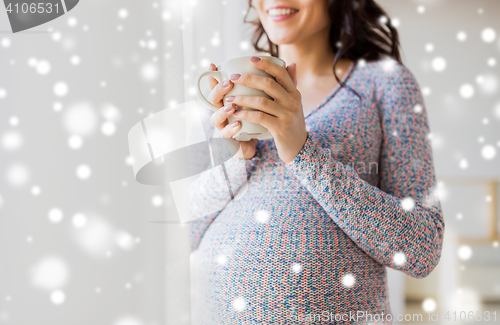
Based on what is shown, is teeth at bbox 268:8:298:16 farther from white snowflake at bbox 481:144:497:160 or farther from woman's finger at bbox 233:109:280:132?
white snowflake at bbox 481:144:497:160

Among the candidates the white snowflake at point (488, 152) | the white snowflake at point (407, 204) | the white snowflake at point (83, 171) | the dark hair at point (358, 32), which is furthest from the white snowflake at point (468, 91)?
the white snowflake at point (83, 171)

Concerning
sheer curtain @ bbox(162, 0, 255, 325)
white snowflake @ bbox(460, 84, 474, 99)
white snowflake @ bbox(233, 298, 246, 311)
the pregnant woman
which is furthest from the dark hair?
white snowflake @ bbox(460, 84, 474, 99)

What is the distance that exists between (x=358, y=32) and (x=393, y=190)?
0.34 metres

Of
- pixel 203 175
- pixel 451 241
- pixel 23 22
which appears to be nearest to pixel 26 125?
pixel 23 22

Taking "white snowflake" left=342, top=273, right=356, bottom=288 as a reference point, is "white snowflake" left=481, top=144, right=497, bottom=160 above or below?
above

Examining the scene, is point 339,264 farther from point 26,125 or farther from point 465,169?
point 465,169

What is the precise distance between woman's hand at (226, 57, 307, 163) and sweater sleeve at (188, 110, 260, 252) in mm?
125

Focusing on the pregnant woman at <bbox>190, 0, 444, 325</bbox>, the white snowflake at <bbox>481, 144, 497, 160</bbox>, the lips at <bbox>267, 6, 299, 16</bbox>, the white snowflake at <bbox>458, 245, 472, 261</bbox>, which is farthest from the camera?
the white snowflake at <bbox>481, 144, 497, 160</bbox>

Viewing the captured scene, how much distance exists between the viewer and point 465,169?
265cm

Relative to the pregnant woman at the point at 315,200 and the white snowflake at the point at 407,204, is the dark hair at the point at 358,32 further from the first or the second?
the white snowflake at the point at 407,204

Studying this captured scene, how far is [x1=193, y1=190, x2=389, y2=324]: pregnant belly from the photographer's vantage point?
1.61 ft

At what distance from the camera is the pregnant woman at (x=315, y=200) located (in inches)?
19.0

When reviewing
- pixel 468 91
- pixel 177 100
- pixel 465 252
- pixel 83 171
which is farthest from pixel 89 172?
pixel 468 91

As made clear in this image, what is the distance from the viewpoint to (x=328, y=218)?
53 cm
